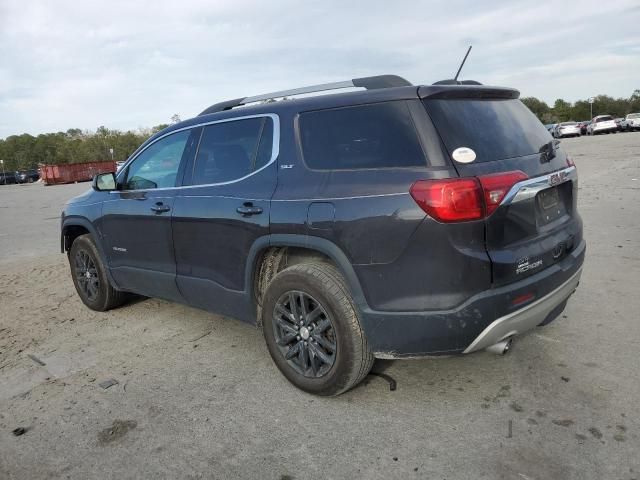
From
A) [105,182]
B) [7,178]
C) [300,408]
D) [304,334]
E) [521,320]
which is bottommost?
[300,408]

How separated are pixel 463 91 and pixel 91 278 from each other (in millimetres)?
4039

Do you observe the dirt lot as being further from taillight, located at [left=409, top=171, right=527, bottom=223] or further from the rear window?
the rear window

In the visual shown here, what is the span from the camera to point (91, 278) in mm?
5359

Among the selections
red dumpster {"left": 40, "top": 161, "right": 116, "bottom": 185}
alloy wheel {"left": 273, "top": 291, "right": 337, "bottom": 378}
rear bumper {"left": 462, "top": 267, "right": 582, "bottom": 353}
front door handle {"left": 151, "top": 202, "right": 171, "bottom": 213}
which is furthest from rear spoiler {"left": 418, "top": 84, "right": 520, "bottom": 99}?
red dumpster {"left": 40, "top": 161, "right": 116, "bottom": 185}

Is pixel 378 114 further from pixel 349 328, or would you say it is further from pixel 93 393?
pixel 93 393

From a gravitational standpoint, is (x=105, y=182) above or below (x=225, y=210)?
above

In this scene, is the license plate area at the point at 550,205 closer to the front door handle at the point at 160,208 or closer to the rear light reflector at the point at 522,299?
the rear light reflector at the point at 522,299

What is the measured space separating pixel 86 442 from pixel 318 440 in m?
1.30

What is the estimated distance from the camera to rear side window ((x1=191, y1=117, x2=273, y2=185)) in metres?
3.60

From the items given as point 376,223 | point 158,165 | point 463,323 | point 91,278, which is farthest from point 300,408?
point 91,278

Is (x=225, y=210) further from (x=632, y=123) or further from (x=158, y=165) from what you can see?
(x=632, y=123)

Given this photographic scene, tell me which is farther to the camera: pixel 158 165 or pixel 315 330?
pixel 158 165

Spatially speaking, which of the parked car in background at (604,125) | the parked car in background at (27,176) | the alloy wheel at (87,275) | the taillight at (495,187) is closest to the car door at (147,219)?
the alloy wheel at (87,275)

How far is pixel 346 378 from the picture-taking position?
3.14 m
